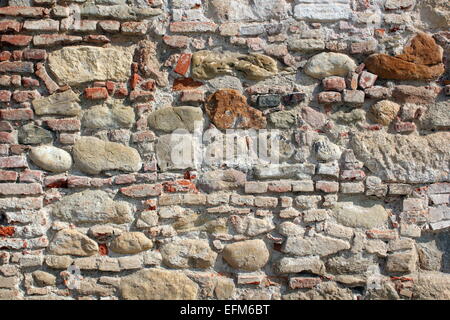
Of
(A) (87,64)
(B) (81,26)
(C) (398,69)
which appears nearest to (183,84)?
(A) (87,64)

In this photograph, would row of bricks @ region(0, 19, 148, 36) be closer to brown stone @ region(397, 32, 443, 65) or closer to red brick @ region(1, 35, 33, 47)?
red brick @ region(1, 35, 33, 47)

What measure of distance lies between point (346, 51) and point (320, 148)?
0.57 metres

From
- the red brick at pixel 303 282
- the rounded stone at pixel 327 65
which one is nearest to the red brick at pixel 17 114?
the rounded stone at pixel 327 65

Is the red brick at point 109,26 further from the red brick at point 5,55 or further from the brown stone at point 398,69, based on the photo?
the brown stone at point 398,69

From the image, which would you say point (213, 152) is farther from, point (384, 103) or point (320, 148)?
point (384, 103)

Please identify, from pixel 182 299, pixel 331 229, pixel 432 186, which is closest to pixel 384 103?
pixel 432 186

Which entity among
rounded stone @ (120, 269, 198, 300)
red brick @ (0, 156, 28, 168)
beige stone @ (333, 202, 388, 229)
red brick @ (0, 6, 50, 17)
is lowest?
rounded stone @ (120, 269, 198, 300)

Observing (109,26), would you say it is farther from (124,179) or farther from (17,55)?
(124,179)

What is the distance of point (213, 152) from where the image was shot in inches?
110

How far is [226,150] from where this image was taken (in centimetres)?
281

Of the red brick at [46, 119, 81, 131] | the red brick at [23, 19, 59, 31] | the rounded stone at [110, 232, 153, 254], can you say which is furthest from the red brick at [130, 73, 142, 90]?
the rounded stone at [110, 232, 153, 254]

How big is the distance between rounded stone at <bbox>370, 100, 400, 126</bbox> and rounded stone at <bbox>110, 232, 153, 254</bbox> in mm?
1436

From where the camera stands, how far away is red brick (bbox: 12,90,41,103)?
109 inches

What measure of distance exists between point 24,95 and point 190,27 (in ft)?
3.25
